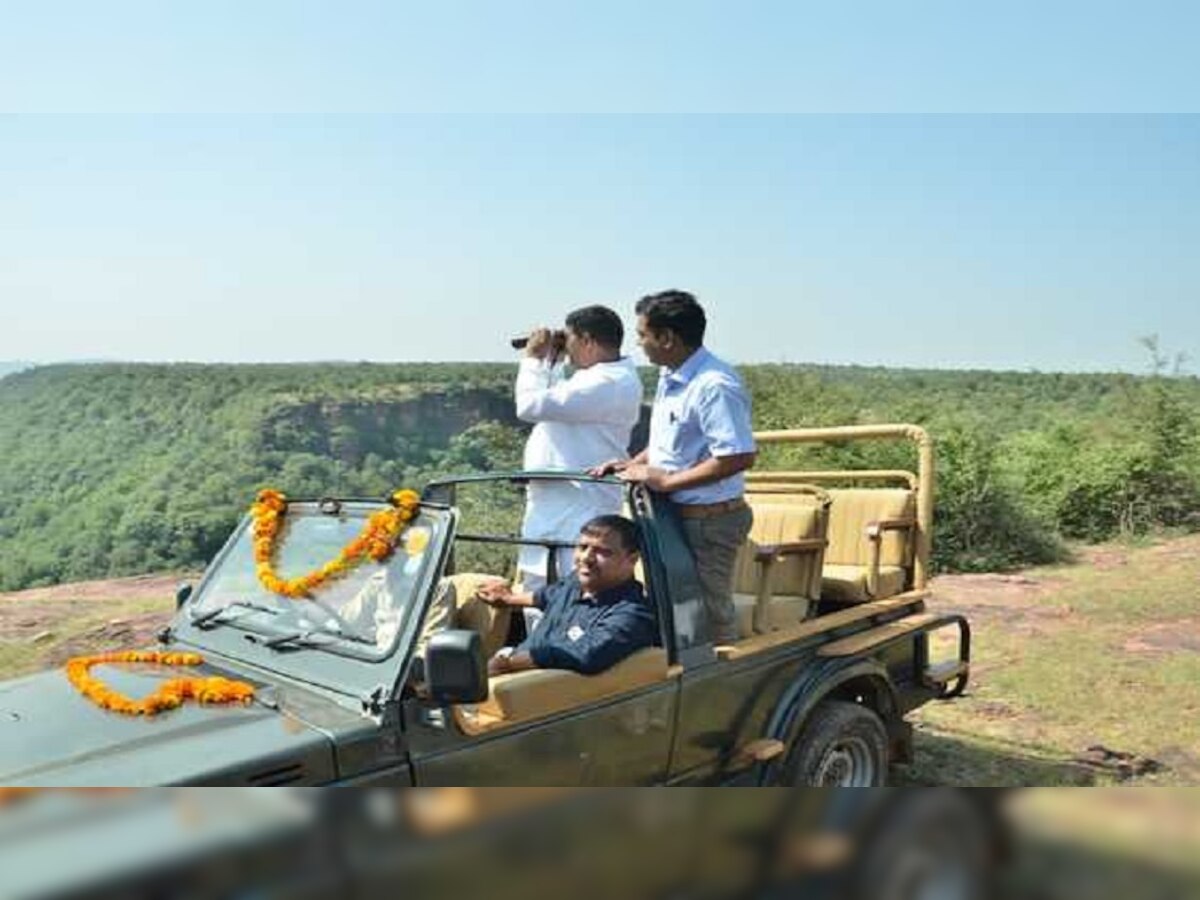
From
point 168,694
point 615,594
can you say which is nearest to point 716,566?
point 615,594

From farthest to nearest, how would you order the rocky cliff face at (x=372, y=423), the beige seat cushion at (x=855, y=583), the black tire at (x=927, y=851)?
1. the rocky cliff face at (x=372, y=423)
2. the beige seat cushion at (x=855, y=583)
3. the black tire at (x=927, y=851)

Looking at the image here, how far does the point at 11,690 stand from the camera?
10.6 feet

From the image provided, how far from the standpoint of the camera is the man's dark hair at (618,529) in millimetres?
3646

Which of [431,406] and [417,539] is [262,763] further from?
[431,406]

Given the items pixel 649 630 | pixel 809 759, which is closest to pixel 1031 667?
pixel 809 759

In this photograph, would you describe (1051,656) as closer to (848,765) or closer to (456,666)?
(848,765)

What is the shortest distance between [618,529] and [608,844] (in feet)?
9.46

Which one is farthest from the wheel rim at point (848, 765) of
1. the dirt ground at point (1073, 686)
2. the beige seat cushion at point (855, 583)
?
the dirt ground at point (1073, 686)

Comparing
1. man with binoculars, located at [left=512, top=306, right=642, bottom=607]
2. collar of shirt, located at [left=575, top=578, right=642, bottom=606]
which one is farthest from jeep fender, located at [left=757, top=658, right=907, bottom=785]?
man with binoculars, located at [left=512, top=306, right=642, bottom=607]

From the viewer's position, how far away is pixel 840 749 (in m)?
4.31

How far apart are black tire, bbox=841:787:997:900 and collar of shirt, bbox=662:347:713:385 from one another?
3223mm

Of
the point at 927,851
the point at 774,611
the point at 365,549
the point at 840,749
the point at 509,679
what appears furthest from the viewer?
the point at 840,749

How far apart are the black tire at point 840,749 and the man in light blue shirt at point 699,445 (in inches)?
24.5

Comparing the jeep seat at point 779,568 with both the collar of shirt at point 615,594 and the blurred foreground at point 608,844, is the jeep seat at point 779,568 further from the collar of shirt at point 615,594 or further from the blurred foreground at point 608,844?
the blurred foreground at point 608,844
